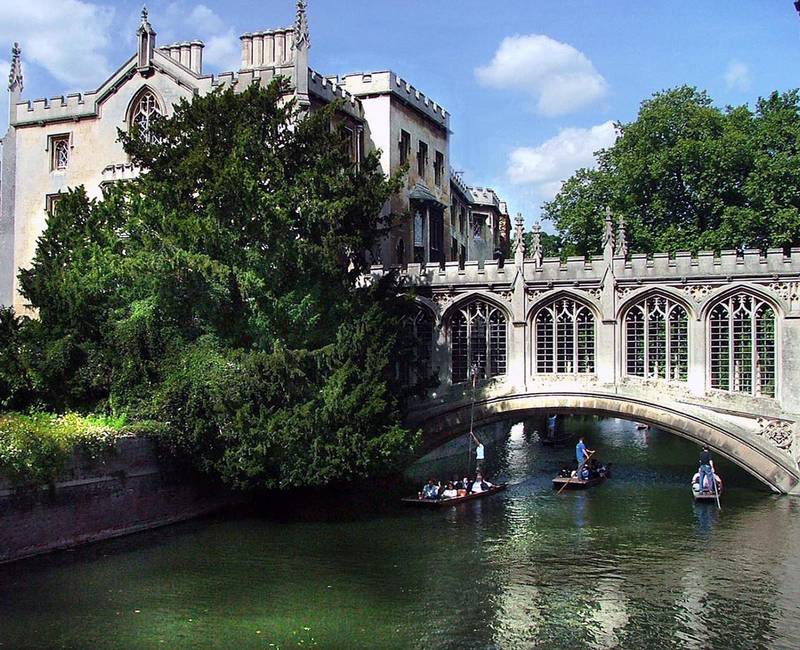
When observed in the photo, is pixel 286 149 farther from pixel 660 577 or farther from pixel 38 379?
pixel 660 577

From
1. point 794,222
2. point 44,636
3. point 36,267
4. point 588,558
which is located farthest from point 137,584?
point 794,222

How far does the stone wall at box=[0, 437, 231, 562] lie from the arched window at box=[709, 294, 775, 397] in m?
15.4

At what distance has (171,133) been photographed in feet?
93.3

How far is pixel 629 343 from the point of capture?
31.9m

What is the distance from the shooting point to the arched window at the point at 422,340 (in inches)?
1332

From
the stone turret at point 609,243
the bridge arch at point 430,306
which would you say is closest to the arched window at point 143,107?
the bridge arch at point 430,306

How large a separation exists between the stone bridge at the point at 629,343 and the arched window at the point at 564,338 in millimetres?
32

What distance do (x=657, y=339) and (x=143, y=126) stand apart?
1925 centimetres

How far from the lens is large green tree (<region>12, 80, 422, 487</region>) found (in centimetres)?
2656

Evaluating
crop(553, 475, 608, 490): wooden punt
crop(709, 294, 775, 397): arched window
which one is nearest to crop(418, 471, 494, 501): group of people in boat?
crop(553, 475, 608, 490): wooden punt

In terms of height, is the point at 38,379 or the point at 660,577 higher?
the point at 38,379

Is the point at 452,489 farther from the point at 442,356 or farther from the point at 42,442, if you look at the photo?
the point at 42,442

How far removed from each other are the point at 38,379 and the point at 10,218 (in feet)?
47.4

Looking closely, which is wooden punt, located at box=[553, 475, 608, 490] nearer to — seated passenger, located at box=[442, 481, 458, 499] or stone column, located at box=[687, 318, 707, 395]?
seated passenger, located at box=[442, 481, 458, 499]
